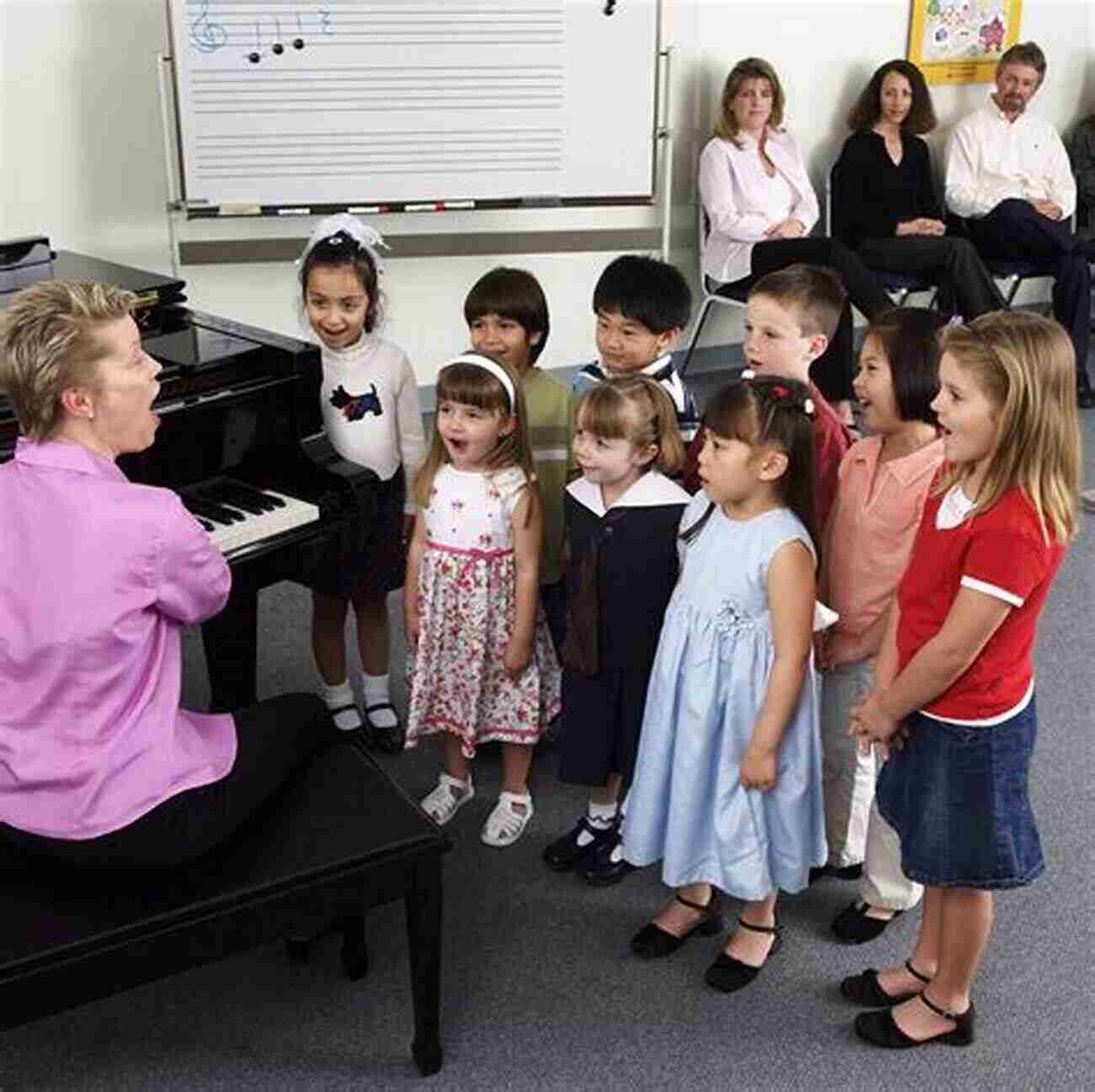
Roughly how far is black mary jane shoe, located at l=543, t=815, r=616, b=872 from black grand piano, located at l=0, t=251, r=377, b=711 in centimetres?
63

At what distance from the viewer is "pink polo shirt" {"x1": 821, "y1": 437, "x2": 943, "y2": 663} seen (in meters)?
2.14

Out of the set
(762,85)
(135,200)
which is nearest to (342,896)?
(135,200)

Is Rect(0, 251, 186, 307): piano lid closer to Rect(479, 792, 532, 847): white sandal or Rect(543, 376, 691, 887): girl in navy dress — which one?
Rect(543, 376, 691, 887): girl in navy dress

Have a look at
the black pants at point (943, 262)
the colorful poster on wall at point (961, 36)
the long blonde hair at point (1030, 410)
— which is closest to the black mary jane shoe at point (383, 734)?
the long blonde hair at point (1030, 410)

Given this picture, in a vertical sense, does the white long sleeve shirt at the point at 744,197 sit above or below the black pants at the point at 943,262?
above

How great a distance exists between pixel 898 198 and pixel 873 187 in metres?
0.12

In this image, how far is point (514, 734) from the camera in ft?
8.37

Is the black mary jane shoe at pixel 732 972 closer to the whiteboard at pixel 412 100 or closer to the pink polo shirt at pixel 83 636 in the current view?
the pink polo shirt at pixel 83 636

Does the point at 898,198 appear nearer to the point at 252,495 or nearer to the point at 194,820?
the point at 252,495

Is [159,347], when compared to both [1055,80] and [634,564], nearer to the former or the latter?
[634,564]

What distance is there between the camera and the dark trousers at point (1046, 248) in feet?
18.2

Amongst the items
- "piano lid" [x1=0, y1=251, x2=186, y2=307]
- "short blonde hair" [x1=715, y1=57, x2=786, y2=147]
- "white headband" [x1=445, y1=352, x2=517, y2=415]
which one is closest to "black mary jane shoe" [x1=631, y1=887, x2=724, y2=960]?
"white headband" [x1=445, y1=352, x2=517, y2=415]

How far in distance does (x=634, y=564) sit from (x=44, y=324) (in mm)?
966

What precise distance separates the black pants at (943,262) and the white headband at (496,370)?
332 cm
